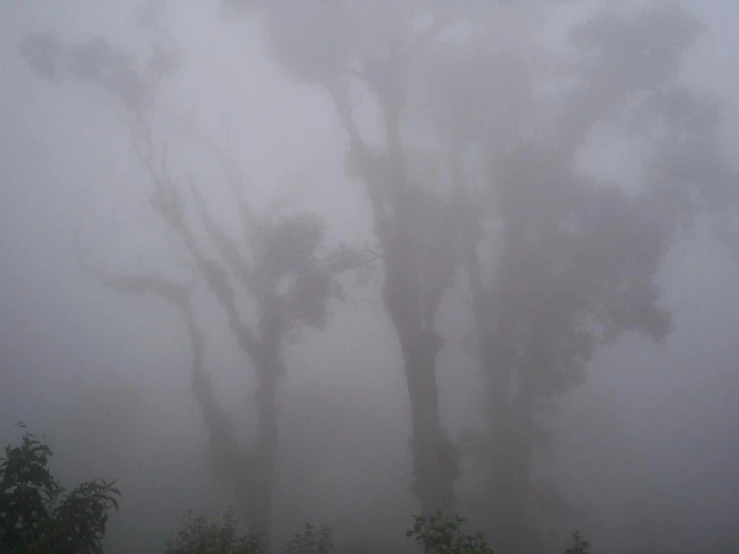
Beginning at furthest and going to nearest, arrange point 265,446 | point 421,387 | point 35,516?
point 265,446 → point 421,387 → point 35,516

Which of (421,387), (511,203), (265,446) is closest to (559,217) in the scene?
(511,203)

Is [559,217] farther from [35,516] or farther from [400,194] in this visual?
[35,516]

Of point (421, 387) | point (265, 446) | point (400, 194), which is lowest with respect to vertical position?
point (265, 446)

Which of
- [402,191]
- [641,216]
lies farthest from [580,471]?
[402,191]

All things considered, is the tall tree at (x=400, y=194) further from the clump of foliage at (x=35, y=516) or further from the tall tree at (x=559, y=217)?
the clump of foliage at (x=35, y=516)

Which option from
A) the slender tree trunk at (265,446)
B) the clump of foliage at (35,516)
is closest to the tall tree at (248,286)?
the slender tree trunk at (265,446)

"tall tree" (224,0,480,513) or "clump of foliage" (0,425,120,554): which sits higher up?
"tall tree" (224,0,480,513)

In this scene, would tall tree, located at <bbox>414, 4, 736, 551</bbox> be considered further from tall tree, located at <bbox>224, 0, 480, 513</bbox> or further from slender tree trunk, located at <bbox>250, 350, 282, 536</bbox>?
slender tree trunk, located at <bbox>250, 350, 282, 536</bbox>

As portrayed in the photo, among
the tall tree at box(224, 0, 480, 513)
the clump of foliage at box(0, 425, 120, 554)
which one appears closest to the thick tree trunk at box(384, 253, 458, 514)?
the tall tree at box(224, 0, 480, 513)

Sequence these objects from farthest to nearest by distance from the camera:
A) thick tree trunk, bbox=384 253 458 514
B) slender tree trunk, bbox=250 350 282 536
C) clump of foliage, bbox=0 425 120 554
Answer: slender tree trunk, bbox=250 350 282 536, thick tree trunk, bbox=384 253 458 514, clump of foliage, bbox=0 425 120 554

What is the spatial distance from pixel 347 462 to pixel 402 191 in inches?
375

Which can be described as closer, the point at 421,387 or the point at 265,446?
the point at 421,387

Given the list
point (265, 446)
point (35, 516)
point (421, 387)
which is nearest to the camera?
point (35, 516)

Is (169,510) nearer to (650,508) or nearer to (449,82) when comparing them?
(650,508)
